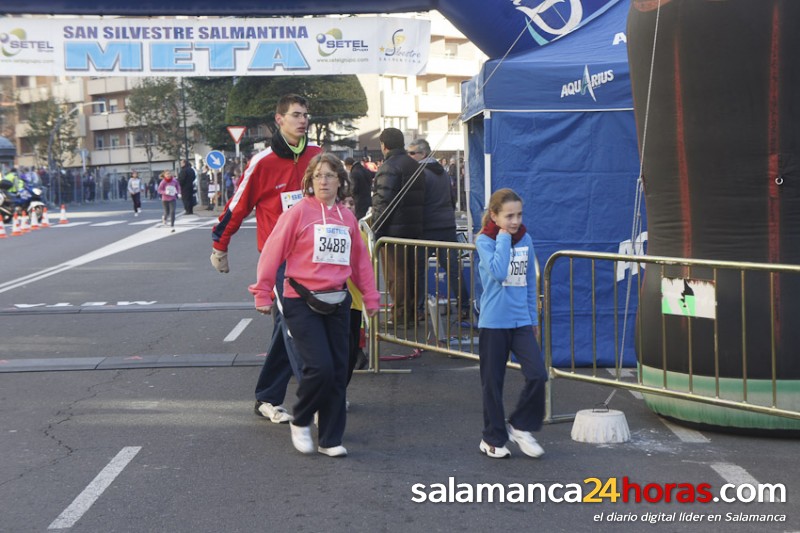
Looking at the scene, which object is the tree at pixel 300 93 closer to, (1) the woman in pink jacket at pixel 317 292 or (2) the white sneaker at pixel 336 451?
(1) the woman in pink jacket at pixel 317 292

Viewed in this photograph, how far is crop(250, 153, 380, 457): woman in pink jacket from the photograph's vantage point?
655 centimetres

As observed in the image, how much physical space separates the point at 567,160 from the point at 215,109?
46282 millimetres

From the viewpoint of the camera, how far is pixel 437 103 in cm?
8694

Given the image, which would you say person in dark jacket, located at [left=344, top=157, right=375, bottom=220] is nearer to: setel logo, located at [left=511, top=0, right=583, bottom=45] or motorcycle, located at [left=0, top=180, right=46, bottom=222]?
setel logo, located at [left=511, top=0, right=583, bottom=45]

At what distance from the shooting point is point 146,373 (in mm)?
9453

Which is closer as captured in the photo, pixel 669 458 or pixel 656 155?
pixel 669 458

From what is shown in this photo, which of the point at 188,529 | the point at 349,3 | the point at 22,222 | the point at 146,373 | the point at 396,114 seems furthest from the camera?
the point at 396,114

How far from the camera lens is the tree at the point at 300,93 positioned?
45.8 metres

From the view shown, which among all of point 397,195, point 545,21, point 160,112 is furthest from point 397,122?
point 545,21

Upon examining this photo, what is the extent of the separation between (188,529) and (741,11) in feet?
13.7

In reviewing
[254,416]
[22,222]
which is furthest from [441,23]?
[254,416]

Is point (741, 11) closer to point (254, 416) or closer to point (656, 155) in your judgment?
point (656, 155)

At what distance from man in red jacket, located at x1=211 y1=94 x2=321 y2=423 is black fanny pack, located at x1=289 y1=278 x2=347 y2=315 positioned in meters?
0.88

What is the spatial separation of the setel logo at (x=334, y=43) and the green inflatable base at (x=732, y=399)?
764cm
